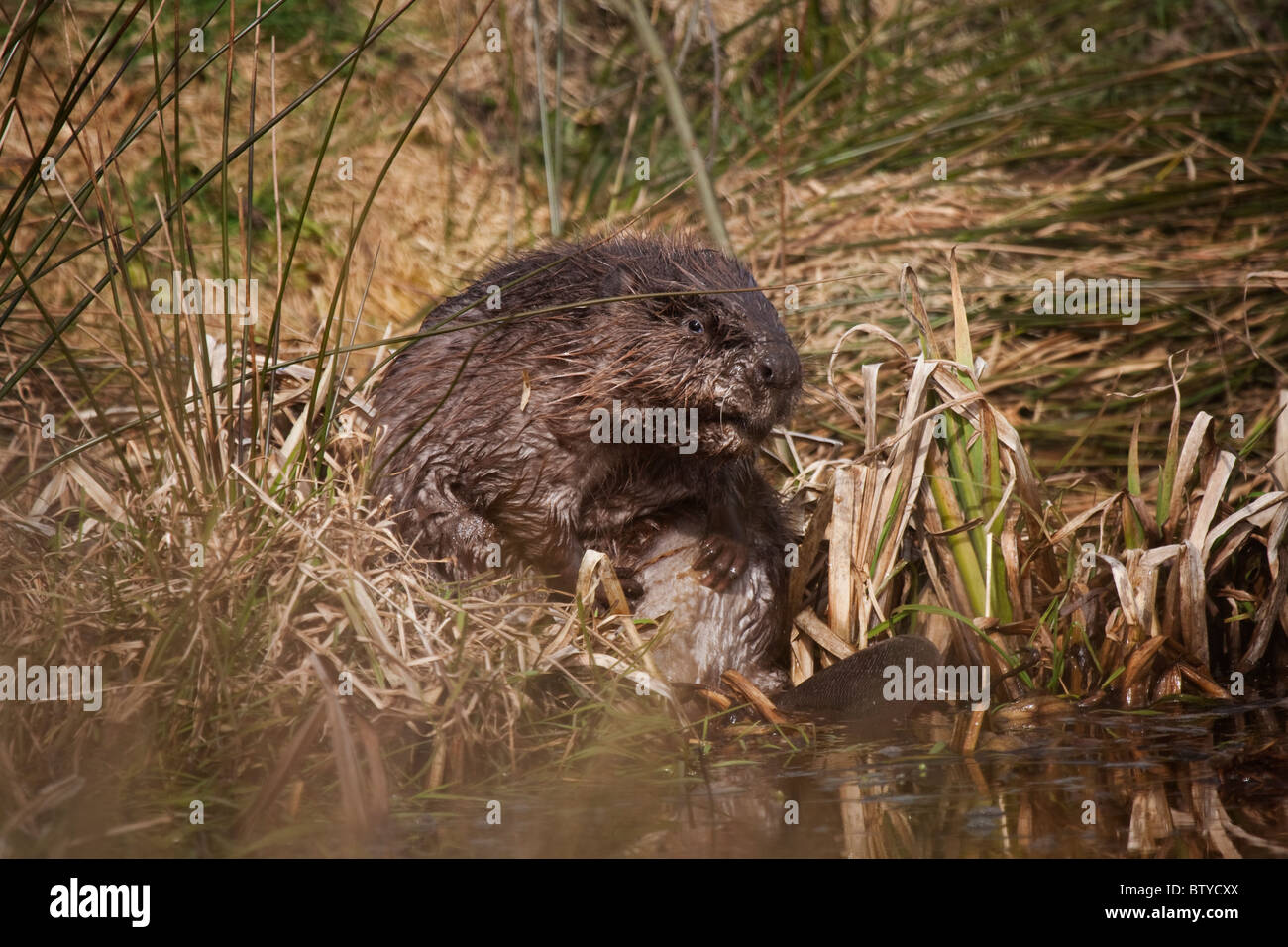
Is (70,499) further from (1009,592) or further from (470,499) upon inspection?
(1009,592)

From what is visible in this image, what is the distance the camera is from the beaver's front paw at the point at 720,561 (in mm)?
3492

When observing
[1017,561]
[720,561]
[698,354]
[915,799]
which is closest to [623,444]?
[698,354]

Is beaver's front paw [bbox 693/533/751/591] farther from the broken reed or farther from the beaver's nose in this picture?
the beaver's nose

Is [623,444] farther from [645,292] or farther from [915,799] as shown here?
[915,799]

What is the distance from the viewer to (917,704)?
3.22 m

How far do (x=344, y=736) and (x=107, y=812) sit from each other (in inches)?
16.3

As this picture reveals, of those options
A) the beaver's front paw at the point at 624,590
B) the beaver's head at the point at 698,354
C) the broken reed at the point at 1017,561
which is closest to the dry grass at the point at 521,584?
the broken reed at the point at 1017,561

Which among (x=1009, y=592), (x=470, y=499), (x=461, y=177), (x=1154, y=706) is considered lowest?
(x=1154, y=706)

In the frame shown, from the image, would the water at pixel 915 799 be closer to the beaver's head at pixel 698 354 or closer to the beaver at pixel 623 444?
the beaver at pixel 623 444

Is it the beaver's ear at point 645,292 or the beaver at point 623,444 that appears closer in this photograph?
the beaver at point 623,444

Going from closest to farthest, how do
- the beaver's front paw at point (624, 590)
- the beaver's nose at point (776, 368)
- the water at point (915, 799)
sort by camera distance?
the water at point (915, 799) < the beaver's nose at point (776, 368) < the beaver's front paw at point (624, 590)

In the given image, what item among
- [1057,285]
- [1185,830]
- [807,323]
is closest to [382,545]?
[1185,830]

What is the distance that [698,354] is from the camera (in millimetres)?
3385

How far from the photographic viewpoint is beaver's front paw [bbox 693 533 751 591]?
3.49 m
